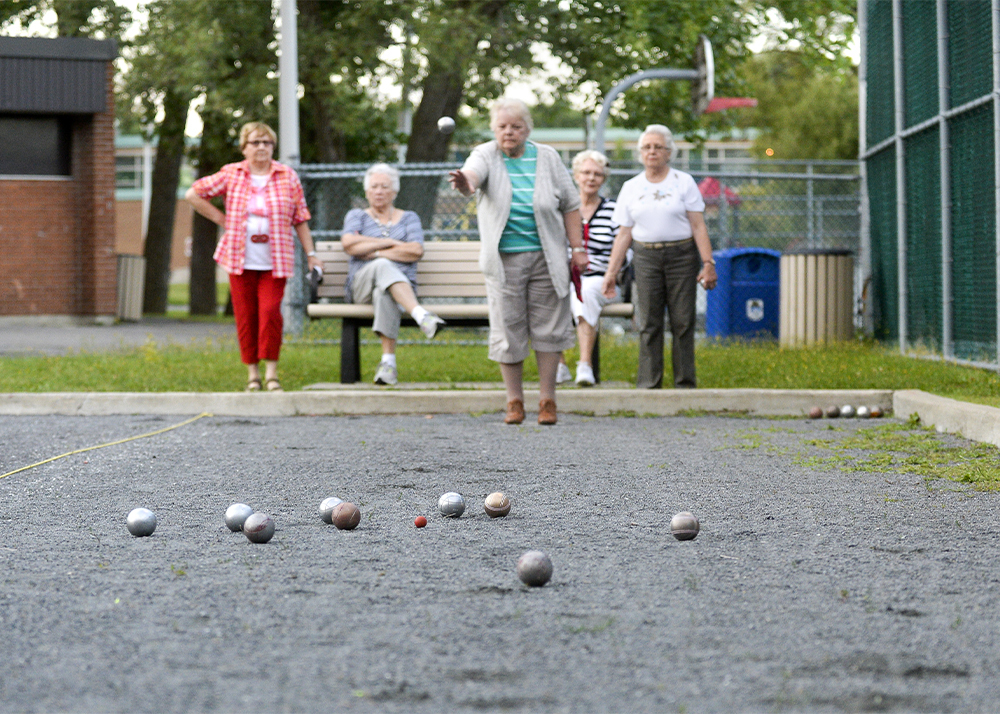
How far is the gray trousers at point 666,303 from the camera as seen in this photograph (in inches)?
359

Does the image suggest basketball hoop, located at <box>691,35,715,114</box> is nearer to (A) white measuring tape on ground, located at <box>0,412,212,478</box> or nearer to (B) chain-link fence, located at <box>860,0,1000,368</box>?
(B) chain-link fence, located at <box>860,0,1000,368</box>

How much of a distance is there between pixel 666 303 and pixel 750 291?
18.7 feet

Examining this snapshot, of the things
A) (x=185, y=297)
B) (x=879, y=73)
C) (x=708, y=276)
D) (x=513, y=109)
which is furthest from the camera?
(x=185, y=297)

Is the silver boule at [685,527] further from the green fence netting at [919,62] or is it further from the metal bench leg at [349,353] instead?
the green fence netting at [919,62]

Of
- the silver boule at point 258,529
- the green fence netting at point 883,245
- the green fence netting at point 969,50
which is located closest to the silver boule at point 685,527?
the silver boule at point 258,529

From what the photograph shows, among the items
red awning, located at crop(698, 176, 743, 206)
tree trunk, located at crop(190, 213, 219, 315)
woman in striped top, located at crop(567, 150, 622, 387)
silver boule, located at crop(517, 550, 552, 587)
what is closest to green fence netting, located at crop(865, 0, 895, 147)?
red awning, located at crop(698, 176, 743, 206)

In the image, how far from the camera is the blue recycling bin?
14781 millimetres

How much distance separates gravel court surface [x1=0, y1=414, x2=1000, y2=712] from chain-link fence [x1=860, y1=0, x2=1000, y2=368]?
434 centimetres

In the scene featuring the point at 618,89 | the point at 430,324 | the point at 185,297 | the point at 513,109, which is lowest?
the point at 430,324

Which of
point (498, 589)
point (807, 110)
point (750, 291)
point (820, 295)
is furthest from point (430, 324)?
point (807, 110)

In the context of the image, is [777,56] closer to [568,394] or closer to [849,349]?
[849,349]

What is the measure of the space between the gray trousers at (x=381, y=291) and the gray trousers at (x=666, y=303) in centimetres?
171

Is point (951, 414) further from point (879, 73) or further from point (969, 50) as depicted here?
point (879, 73)

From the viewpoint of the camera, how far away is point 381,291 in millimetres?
9523
